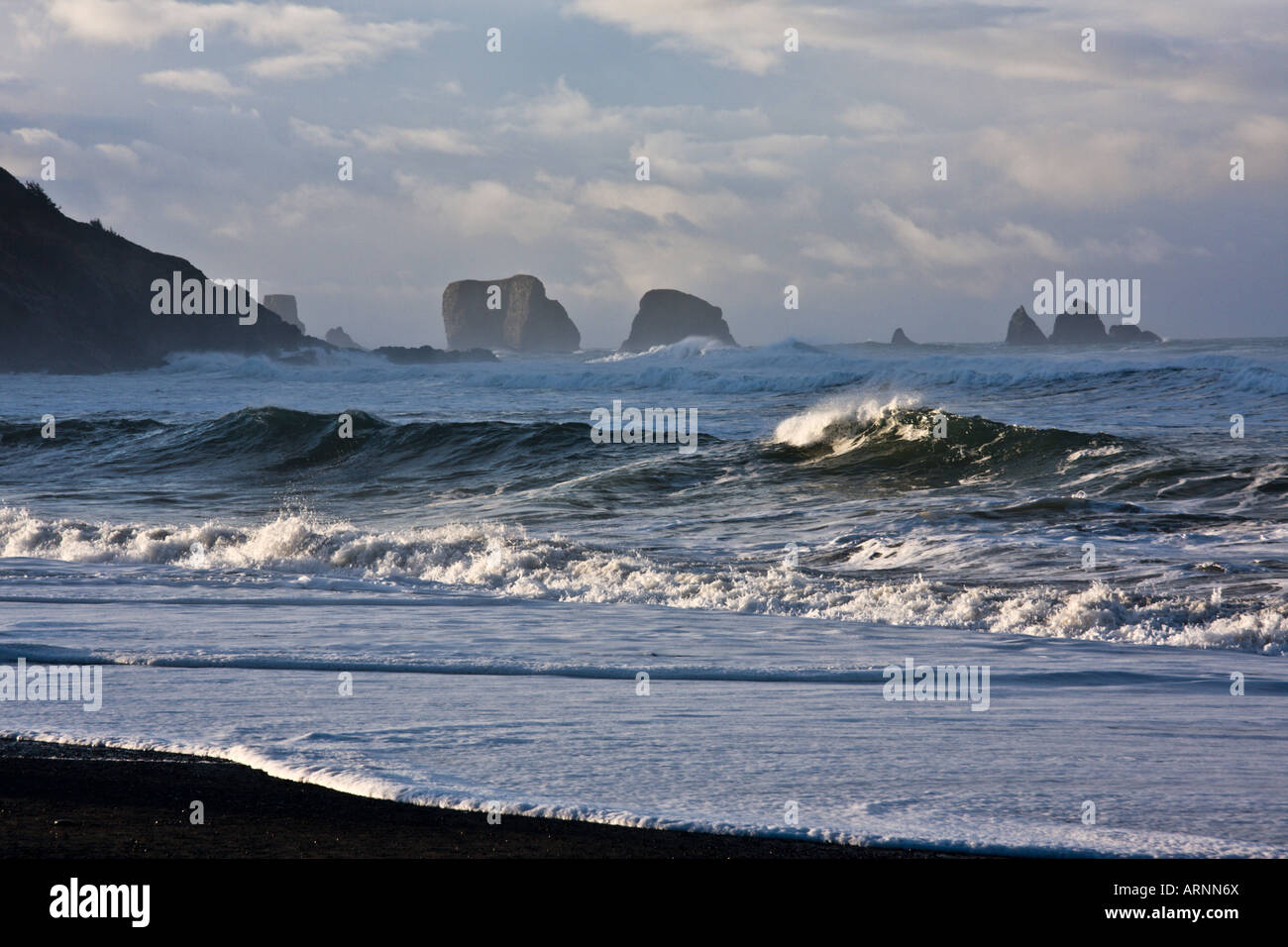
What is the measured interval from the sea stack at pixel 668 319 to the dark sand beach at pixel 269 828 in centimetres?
14086

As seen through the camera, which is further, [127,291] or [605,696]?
[127,291]

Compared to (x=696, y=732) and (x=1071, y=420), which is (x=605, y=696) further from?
(x=1071, y=420)

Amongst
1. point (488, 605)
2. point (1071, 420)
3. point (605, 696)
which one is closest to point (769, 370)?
point (1071, 420)

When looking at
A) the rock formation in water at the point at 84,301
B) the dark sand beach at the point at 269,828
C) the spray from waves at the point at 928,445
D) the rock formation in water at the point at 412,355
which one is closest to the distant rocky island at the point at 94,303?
the rock formation in water at the point at 84,301

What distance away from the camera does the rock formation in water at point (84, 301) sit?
201ft

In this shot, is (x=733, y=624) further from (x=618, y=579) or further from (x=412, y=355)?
(x=412, y=355)

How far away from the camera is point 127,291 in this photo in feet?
228

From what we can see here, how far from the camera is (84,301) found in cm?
6550

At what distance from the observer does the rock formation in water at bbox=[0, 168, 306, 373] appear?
201 feet

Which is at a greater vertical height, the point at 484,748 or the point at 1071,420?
the point at 1071,420

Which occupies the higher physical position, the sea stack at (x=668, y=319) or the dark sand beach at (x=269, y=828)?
the sea stack at (x=668, y=319)

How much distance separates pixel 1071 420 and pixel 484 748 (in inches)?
Answer: 766

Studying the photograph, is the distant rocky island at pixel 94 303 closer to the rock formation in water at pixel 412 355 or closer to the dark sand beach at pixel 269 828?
the rock formation in water at pixel 412 355

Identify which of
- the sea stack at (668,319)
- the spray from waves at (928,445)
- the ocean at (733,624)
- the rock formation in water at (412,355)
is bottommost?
the ocean at (733,624)
